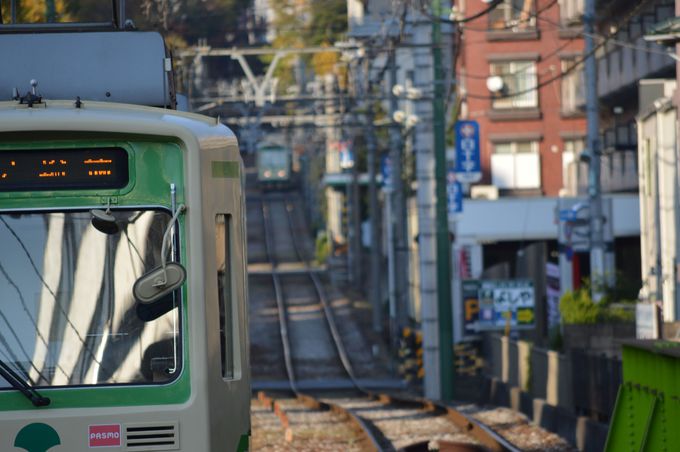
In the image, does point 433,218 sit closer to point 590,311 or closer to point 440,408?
point 590,311

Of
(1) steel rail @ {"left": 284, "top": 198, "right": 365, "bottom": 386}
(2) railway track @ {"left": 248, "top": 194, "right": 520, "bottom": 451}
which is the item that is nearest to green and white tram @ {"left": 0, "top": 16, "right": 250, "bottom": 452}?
(2) railway track @ {"left": 248, "top": 194, "right": 520, "bottom": 451}

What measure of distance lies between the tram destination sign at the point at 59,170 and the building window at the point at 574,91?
1706 inches

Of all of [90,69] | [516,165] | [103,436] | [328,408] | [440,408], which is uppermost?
[90,69]

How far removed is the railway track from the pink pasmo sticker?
8507mm

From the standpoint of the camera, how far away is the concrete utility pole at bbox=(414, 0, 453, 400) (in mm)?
30703

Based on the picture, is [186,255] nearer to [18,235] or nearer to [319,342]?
[18,235]

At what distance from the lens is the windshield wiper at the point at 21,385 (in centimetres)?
768

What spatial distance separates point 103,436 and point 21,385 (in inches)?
Answer: 18.7

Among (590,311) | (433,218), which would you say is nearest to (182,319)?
(590,311)

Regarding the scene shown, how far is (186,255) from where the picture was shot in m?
7.85

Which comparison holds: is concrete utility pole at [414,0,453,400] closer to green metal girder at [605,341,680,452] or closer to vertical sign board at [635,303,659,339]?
vertical sign board at [635,303,659,339]

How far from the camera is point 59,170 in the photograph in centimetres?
795

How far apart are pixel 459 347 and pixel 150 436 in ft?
90.5

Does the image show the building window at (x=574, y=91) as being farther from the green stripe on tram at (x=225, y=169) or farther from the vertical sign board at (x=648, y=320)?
the green stripe on tram at (x=225, y=169)
